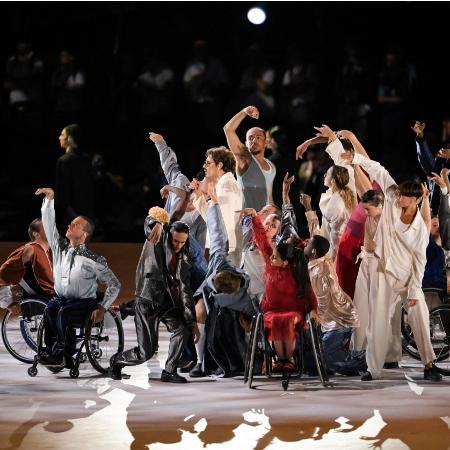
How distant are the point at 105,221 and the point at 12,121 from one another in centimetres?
162

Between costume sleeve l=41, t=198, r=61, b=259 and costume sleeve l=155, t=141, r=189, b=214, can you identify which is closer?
costume sleeve l=41, t=198, r=61, b=259

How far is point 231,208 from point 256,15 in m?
7.18

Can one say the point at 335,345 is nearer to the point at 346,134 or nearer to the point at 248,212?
the point at 248,212

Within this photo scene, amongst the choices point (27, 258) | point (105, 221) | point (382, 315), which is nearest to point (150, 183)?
point (105, 221)

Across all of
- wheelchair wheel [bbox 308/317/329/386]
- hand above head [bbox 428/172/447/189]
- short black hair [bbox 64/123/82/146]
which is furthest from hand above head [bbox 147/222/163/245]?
short black hair [bbox 64/123/82/146]

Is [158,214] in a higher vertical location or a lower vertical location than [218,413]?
higher

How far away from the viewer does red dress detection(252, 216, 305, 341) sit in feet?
30.8

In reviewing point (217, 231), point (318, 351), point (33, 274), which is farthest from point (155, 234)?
point (33, 274)

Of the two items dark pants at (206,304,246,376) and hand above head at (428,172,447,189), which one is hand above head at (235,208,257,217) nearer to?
dark pants at (206,304,246,376)

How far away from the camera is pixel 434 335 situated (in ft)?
34.8

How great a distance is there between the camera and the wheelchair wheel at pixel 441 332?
34.5 ft

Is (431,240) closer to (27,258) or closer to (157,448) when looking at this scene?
(27,258)

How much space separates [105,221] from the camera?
1686 cm

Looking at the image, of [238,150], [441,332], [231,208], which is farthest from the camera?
[238,150]
